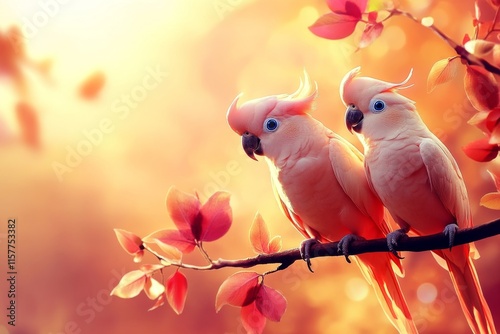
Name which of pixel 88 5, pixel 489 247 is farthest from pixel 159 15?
pixel 489 247

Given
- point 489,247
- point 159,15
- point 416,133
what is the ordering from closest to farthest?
point 416,133
point 489,247
point 159,15

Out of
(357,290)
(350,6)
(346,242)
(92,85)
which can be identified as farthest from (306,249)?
(92,85)

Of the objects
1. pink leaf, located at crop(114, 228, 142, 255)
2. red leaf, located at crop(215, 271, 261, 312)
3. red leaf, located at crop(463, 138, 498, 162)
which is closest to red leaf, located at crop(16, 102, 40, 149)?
pink leaf, located at crop(114, 228, 142, 255)

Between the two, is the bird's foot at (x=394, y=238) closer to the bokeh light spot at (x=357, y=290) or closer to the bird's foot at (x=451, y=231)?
the bird's foot at (x=451, y=231)

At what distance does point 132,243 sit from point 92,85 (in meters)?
0.37

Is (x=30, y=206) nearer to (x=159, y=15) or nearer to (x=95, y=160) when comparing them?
(x=95, y=160)

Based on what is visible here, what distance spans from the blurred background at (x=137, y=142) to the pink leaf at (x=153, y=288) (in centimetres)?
8

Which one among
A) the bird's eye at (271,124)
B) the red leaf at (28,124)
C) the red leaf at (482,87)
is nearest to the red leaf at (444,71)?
the red leaf at (482,87)

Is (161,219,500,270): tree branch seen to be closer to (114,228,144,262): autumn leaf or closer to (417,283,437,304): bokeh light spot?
(114,228,144,262): autumn leaf

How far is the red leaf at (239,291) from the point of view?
1025 millimetres

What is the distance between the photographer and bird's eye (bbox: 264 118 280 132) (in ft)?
3.16

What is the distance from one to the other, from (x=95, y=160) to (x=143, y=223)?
17cm

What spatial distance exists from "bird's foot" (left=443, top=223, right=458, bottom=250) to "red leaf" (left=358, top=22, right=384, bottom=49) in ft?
1.07

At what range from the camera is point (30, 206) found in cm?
118
